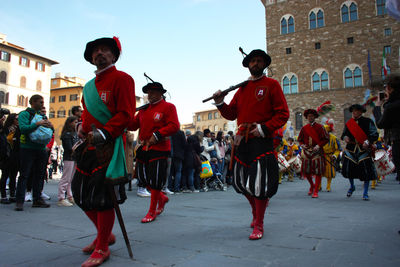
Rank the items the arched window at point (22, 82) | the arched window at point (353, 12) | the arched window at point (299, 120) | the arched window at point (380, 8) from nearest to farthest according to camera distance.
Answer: the arched window at point (380, 8) → the arched window at point (353, 12) → the arched window at point (299, 120) → the arched window at point (22, 82)

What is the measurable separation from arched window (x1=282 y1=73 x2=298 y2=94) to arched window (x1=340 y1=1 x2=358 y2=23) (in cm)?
790

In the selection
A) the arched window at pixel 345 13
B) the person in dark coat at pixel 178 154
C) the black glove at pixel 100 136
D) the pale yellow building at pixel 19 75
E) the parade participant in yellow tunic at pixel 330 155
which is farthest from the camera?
the pale yellow building at pixel 19 75

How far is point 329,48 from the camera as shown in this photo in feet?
111

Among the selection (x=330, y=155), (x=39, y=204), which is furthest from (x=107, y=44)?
(x=330, y=155)

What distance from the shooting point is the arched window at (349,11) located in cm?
3322

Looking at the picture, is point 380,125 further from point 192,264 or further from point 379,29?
point 379,29

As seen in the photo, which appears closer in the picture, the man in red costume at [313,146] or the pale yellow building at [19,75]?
the man in red costume at [313,146]

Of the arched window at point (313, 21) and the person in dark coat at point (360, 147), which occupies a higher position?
the arched window at point (313, 21)

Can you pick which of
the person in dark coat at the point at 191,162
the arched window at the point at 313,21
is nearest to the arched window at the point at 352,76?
the arched window at the point at 313,21

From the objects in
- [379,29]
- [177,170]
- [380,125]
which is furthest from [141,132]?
[379,29]

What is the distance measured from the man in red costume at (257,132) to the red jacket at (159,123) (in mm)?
980

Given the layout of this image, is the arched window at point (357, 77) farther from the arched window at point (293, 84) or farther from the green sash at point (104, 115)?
the green sash at point (104, 115)

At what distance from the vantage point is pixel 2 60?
43.3m

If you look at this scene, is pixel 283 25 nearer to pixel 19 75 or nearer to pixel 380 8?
pixel 380 8
